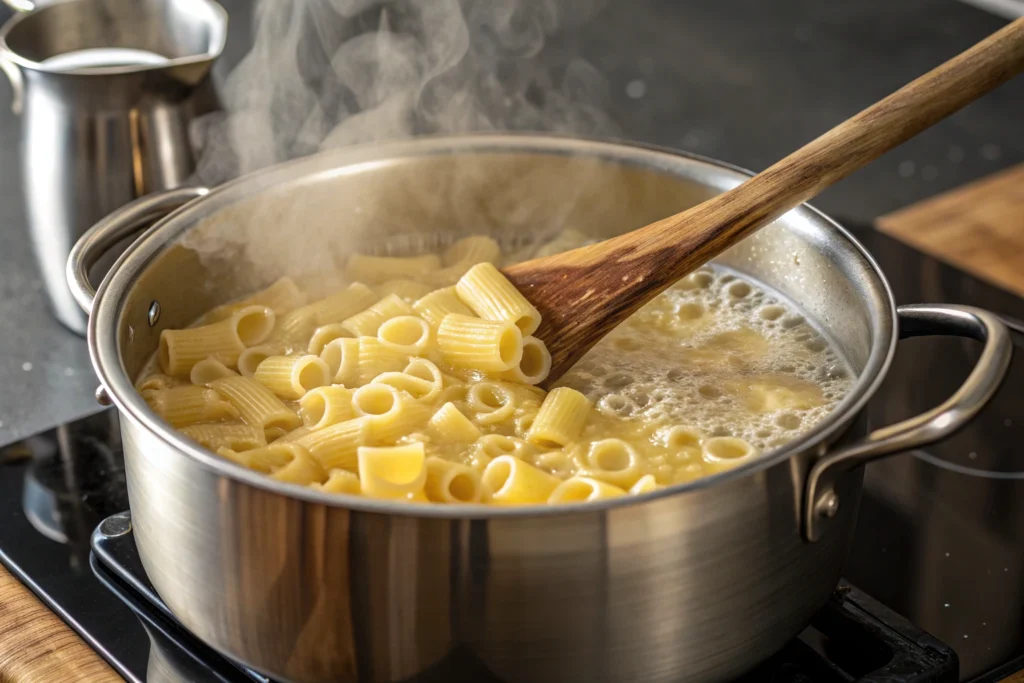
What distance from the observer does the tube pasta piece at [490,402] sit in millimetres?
1249

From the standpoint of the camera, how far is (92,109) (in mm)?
1664

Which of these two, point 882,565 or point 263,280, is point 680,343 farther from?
point 263,280

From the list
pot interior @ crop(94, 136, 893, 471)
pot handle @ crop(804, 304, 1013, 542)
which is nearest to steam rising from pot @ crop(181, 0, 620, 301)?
pot interior @ crop(94, 136, 893, 471)

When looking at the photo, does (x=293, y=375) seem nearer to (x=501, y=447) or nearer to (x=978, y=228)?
(x=501, y=447)

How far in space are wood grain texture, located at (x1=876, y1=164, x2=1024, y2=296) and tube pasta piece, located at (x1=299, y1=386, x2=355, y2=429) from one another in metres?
1.02

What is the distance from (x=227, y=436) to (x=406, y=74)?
1.25 m

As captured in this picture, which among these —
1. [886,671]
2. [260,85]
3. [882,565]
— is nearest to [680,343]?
[882,565]

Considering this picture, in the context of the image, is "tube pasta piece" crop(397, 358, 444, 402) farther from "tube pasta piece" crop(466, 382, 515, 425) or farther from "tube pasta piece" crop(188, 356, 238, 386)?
"tube pasta piece" crop(188, 356, 238, 386)

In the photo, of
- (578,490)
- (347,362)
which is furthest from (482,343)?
(578,490)

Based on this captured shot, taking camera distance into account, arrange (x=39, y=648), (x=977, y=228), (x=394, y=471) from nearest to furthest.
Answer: (x=394, y=471) < (x=39, y=648) < (x=977, y=228)

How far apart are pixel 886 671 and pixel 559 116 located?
5.16 feet

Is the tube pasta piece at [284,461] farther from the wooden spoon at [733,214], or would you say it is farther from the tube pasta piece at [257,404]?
the wooden spoon at [733,214]

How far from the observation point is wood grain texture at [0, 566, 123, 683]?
1143 mm

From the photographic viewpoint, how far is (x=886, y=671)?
3.67ft
